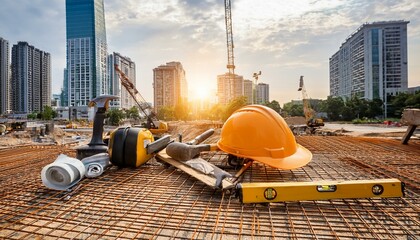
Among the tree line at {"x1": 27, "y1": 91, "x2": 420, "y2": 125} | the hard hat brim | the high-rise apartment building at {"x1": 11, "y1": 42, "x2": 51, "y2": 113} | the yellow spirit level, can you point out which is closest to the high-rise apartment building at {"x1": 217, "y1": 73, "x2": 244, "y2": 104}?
the tree line at {"x1": 27, "y1": 91, "x2": 420, "y2": 125}

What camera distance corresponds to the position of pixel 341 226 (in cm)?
214

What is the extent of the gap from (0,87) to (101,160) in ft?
318

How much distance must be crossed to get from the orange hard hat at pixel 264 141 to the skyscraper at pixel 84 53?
94082 mm

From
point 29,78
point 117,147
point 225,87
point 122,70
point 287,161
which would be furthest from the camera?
point 122,70

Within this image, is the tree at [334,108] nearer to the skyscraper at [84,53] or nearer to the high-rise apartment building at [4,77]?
the skyscraper at [84,53]

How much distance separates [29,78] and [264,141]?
103642 millimetres

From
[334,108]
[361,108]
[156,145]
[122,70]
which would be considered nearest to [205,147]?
[156,145]

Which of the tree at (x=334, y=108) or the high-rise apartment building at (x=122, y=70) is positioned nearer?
the tree at (x=334, y=108)

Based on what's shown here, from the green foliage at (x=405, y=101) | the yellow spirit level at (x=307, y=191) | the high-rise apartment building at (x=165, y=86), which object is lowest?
the yellow spirit level at (x=307, y=191)

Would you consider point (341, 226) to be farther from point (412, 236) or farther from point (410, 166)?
point (410, 166)

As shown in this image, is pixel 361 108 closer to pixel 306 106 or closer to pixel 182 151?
pixel 306 106

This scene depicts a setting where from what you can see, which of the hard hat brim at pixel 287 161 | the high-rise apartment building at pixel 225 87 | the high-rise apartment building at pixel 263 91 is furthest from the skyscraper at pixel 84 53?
the hard hat brim at pixel 287 161

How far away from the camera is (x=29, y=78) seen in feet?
278

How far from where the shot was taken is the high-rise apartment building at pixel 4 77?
75062mm
